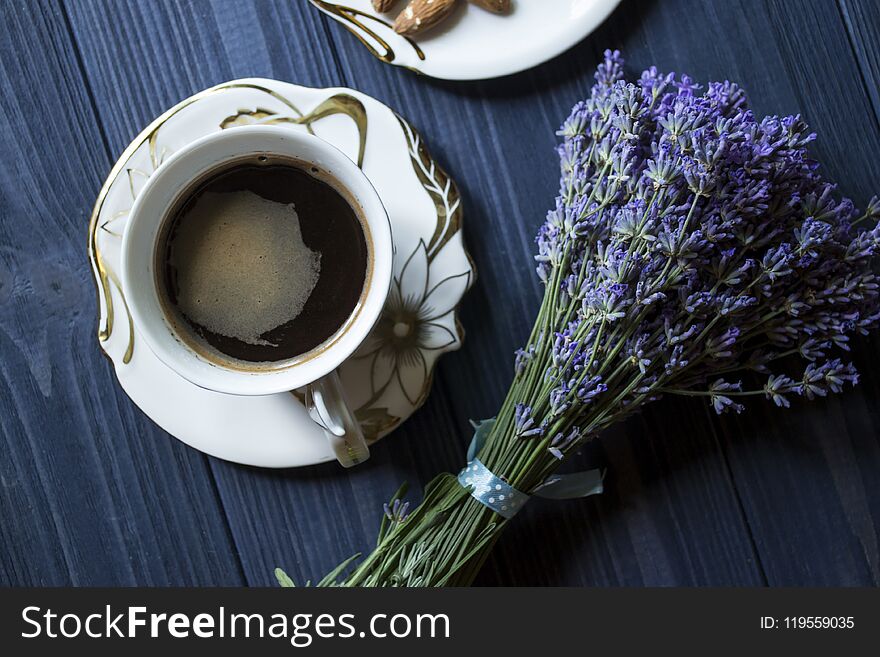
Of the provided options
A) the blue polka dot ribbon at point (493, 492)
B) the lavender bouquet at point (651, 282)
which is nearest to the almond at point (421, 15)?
the lavender bouquet at point (651, 282)

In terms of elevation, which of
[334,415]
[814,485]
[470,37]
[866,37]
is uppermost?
[470,37]

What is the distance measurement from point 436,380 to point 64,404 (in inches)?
16.7

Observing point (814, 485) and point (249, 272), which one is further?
point (814, 485)

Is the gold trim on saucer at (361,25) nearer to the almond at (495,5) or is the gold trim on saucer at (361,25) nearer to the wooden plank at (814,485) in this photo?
the almond at (495,5)

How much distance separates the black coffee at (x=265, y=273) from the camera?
0.80 metres

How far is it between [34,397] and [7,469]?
9 centimetres

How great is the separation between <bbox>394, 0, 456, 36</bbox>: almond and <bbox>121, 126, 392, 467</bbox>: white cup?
21cm

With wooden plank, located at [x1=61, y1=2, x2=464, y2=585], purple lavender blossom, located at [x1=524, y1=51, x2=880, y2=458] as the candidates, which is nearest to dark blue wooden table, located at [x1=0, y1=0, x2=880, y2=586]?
wooden plank, located at [x1=61, y1=2, x2=464, y2=585]

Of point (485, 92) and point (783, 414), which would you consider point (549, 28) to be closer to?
point (485, 92)

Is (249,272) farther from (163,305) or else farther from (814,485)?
(814,485)

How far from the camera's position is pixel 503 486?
2.62 feet

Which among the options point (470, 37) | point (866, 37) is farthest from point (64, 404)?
point (866, 37)

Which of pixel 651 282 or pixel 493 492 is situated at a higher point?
pixel 651 282

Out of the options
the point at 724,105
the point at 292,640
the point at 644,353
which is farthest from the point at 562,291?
the point at 292,640
